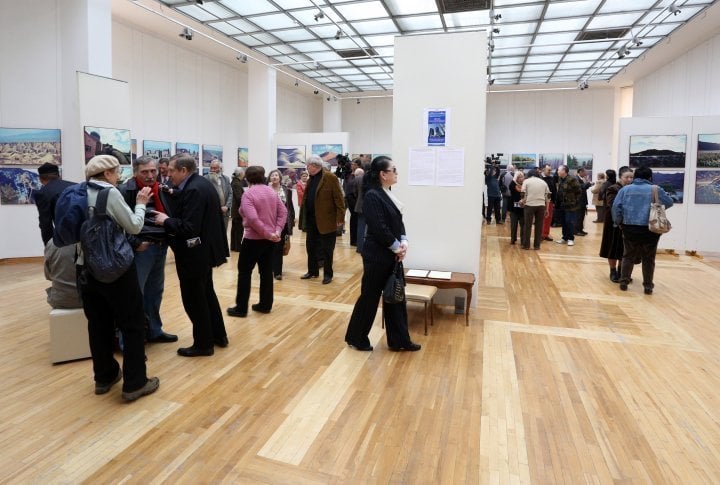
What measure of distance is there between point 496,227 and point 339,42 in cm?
692

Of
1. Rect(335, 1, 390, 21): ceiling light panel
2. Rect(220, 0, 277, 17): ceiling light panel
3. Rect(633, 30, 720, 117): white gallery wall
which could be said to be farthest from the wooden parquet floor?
Rect(633, 30, 720, 117): white gallery wall

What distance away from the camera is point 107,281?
288cm

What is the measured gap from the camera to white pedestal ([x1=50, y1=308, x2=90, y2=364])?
147 inches

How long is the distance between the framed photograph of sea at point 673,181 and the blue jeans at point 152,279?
9.54 meters

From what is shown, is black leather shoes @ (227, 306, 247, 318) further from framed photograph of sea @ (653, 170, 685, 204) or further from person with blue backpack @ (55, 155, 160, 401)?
framed photograph of sea @ (653, 170, 685, 204)

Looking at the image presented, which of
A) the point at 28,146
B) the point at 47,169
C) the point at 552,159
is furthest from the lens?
the point at 552,159

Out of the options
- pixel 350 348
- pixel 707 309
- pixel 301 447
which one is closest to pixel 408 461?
pixel 301 447

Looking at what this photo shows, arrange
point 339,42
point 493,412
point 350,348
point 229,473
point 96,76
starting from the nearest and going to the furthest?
point 229,473 < point 493,412 < point 350,348 < point 96,76 < point 339,42

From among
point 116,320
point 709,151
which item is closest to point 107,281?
point 116,320

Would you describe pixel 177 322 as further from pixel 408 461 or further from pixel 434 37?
pixel 434 37

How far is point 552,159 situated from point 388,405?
63.6 feet

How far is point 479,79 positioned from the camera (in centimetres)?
505

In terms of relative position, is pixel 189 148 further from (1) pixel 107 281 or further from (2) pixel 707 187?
(2) pixel 707 187

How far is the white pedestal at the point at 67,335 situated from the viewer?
147 inches
